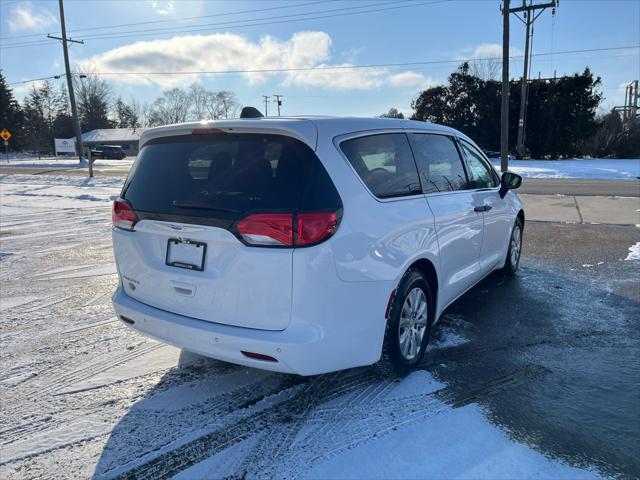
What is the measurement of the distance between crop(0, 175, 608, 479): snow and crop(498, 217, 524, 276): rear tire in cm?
173

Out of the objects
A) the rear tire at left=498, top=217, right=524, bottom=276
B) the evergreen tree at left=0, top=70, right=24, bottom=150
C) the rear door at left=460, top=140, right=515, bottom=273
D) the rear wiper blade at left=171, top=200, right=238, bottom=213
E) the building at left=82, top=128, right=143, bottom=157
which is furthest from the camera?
the building at left=82, top=128, right=143, bottom=157

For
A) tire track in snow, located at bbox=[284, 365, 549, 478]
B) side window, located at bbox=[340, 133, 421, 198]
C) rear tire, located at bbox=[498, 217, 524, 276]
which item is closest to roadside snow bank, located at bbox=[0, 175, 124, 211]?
rear tire, located at bbox=[498, 217, 524, 276]

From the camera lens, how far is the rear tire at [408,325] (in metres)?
3.16

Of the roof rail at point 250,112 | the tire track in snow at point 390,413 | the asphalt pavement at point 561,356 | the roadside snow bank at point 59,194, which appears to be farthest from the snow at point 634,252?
the roadside snow bank at point 59,194

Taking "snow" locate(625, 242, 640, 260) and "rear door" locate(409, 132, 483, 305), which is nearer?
"rear door" locate(409, 132, 483, 305)

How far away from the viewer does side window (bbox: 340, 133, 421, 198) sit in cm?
301

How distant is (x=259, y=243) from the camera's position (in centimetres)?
261

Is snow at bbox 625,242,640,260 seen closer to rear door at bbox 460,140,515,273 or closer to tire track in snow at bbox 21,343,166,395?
rear door at bbox 460,140,515,273

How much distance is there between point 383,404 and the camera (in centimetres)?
305

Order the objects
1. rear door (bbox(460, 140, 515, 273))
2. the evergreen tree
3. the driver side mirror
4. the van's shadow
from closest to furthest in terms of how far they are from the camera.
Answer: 1. the van's shadow
2. rear door (bbox(460, 140, 515, 273))
3. the driver side mirror
4. the evergreen tree

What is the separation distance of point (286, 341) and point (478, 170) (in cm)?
306

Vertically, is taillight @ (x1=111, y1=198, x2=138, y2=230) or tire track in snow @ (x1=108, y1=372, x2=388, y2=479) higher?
taillight @ (x1=111, y1=198, x2=138, y2=230)

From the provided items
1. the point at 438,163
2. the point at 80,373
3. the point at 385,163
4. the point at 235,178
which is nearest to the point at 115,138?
the point at 80,373

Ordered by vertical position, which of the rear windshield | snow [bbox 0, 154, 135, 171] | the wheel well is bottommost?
the wheel well
